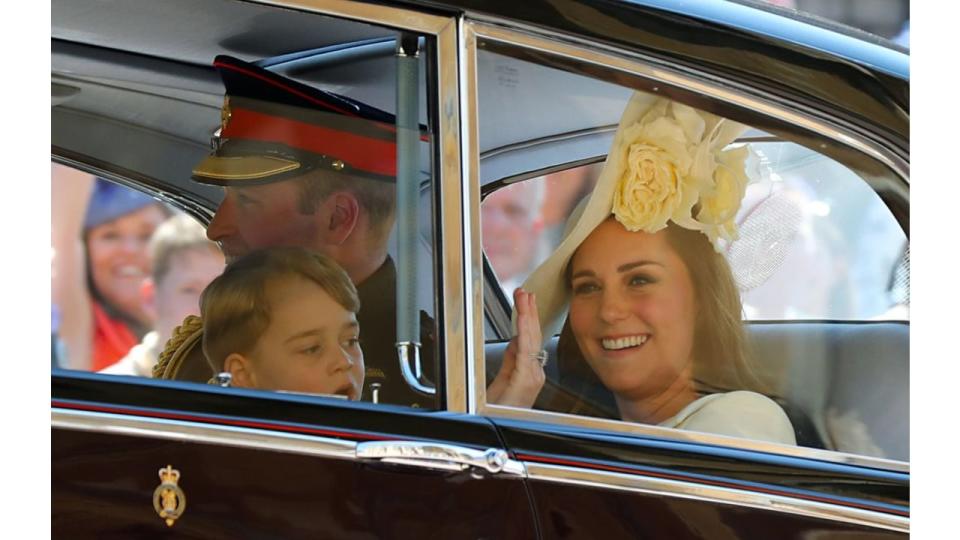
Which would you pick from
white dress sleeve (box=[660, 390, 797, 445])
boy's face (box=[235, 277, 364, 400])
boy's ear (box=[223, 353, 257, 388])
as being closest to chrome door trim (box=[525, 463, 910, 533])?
white dress sleeve (box=[660, 390, 797, 445])

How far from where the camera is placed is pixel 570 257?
87.4 inches

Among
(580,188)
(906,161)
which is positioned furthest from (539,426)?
(906,161)

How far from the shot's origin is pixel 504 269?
2.16 m

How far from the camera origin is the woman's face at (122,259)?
1.97 m

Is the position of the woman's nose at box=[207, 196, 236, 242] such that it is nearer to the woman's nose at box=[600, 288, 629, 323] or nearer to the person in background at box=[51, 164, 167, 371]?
the person in background at box=[51, 164, 167, 371]

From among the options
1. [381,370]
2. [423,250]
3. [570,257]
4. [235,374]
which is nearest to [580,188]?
[570,257]

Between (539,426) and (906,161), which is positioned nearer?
(539,426)

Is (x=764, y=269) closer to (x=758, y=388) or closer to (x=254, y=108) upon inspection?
(x=758, y=388)

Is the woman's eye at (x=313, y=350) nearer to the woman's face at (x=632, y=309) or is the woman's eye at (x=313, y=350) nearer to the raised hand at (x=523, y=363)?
the raised hand at (x=523, y=363)

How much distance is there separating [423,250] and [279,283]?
24cm

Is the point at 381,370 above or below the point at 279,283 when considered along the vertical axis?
below

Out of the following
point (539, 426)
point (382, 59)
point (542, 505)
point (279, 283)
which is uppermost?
point (382, 59)

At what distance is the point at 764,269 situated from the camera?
2.28 meters

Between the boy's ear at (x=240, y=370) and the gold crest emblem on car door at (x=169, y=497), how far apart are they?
203 millimetres
